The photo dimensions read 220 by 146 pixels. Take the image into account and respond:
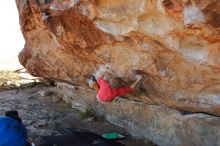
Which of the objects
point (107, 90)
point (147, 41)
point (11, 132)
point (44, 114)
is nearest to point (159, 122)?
point (107, 90)

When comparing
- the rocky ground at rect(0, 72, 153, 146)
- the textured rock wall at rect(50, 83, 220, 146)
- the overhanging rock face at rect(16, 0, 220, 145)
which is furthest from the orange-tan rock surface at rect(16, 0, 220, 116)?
the rocky ground at rect(0, 72, 153, 146)

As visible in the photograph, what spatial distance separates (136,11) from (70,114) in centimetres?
386

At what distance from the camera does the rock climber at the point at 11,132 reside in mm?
5023

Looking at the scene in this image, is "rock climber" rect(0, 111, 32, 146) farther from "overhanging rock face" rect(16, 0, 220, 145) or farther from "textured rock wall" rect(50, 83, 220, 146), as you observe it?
"textured rock wall" rect(50, 83, 220, 146)

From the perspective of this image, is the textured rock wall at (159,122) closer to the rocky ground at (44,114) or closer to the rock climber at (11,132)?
the rocky ground at (44,114)

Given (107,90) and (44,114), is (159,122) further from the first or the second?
(44,114)

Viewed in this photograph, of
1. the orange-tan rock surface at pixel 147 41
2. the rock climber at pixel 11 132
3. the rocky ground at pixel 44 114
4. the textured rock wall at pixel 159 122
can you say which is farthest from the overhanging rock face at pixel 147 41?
the rock climber at pixel 11 132

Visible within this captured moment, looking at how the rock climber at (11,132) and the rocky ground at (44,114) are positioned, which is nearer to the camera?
the rock climber at (11,132)

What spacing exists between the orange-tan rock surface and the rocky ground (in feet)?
3.35

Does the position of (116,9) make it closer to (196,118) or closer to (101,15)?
(101,15)

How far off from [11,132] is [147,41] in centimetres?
198

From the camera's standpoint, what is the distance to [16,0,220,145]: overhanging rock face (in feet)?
12.9

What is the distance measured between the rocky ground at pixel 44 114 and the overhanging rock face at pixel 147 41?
1012 millimetres

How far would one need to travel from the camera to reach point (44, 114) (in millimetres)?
7711
